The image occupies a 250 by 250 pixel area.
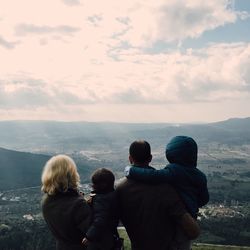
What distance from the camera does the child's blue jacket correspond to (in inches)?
277

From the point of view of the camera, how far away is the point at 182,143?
717 cm

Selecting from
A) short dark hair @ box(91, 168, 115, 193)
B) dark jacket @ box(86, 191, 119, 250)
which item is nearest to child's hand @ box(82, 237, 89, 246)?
dark jacket @ box(86, 191, 119, 250)

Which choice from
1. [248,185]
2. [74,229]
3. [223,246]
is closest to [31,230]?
[223,246]

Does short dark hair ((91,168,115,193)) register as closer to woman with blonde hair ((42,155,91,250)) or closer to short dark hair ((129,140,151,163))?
woman with blonde hair ((42,155,91,250))

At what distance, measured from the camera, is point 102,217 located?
734 cm

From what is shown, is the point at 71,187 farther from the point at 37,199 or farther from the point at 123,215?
the point at 37,199

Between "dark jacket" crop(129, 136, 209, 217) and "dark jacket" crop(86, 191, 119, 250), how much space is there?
1.94ft

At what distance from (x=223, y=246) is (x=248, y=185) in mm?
98992

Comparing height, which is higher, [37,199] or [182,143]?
[182,143]

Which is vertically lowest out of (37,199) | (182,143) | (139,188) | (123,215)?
(37,199)

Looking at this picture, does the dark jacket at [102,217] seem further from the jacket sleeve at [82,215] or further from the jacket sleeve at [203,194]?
the jacket sleeve at [203,194]

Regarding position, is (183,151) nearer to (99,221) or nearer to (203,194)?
(203,194)

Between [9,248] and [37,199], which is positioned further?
[37,199]

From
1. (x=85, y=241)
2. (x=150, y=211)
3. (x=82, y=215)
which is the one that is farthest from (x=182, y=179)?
(x=85, y=241)
